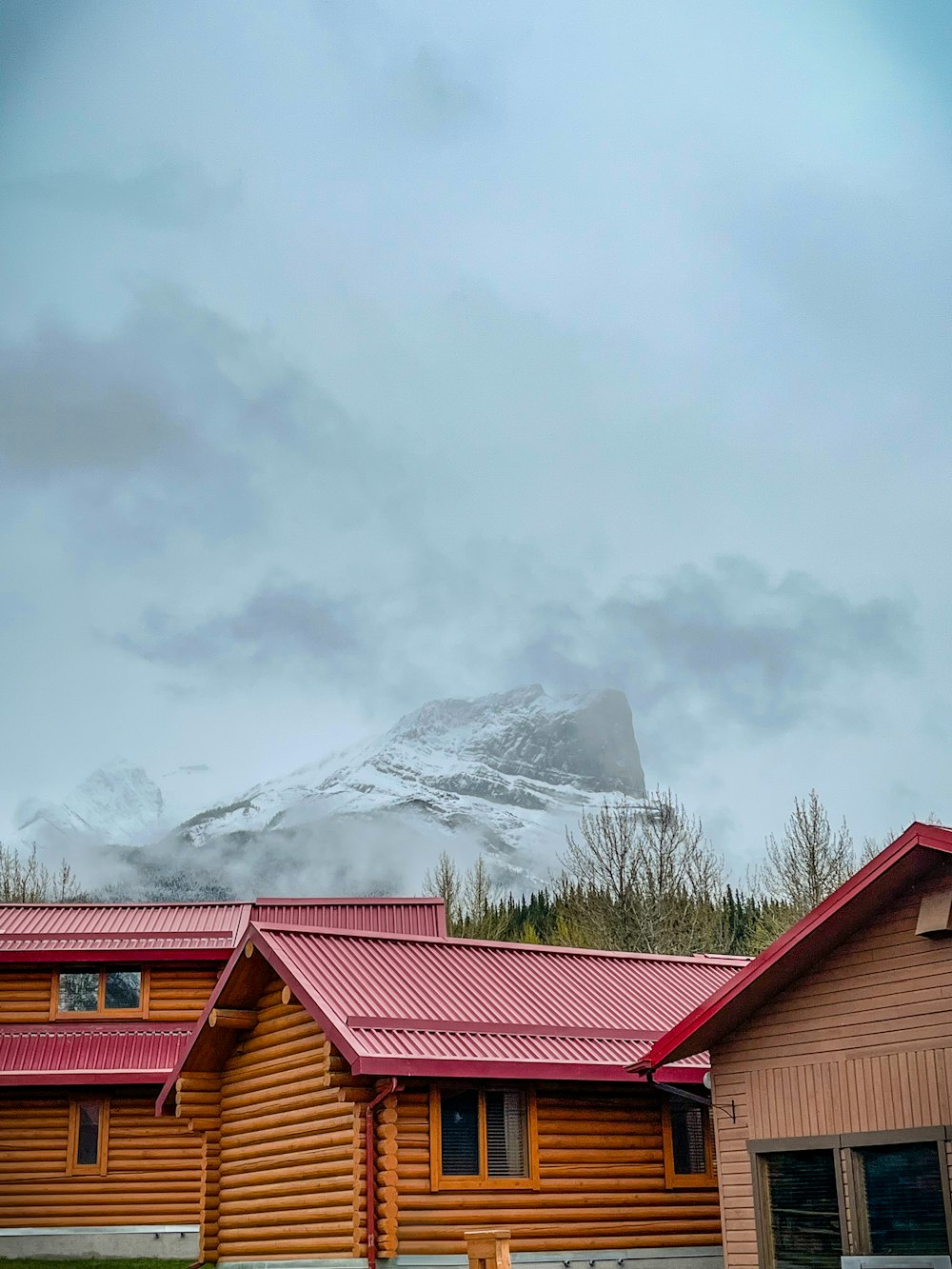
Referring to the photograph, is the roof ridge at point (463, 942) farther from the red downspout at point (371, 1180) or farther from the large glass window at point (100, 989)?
the large glass window at point (100, 989)

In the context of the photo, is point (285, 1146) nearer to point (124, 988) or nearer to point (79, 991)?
point (124, 988)

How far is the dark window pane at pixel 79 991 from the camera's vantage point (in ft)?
104

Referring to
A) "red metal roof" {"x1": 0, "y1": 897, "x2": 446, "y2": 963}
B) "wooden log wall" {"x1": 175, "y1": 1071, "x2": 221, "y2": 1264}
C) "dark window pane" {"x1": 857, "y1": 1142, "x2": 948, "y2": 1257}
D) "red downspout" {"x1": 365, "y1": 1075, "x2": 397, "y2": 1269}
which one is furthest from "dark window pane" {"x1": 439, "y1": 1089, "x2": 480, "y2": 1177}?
"red metal roof" {"x1": 0, "y1": 897, "x2": 446, "y2": 963}

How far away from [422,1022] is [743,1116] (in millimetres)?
4526

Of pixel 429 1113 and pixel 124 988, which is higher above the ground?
pixel 124 988

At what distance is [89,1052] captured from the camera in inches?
1188

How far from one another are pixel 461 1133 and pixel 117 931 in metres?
15.1

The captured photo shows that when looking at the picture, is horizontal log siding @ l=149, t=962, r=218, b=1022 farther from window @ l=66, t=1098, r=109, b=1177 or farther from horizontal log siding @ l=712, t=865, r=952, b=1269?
horizontal log siding @ l=712, t=865, r=952, b=1269

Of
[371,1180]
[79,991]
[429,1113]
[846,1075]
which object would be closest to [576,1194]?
[429,1113]

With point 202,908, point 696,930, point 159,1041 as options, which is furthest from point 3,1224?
point 696,930

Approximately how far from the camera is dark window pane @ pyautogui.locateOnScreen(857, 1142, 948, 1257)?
14.5m

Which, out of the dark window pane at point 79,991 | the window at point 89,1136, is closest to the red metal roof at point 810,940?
the window at point 89,1136

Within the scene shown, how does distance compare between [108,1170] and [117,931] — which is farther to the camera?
[117,931]

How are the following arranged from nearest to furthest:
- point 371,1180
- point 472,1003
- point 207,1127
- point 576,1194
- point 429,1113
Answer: point 371,1180 < point 429,1113 < point 576,1194 < point 472,1003 < point 207,1127
